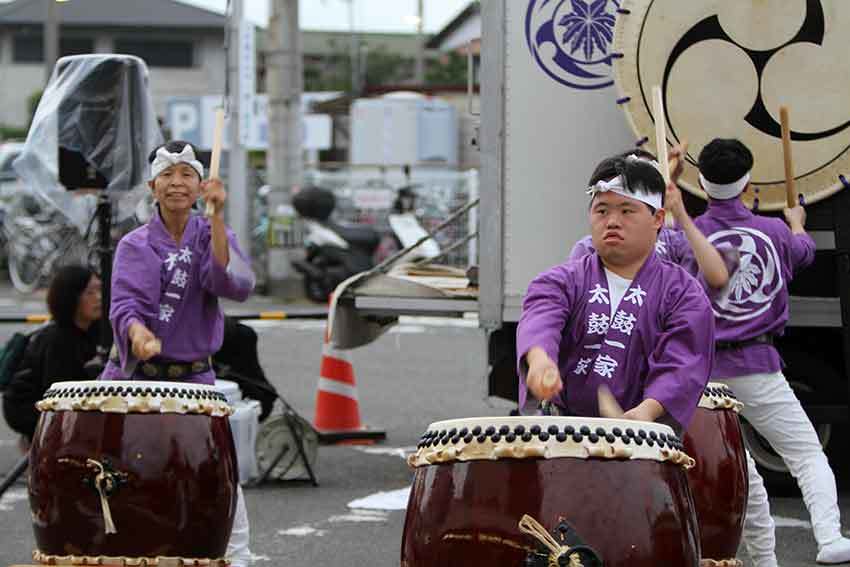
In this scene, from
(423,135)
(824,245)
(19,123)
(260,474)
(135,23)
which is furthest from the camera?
(19,123)

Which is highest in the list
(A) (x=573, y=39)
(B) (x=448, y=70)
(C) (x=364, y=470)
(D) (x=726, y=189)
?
(B) (x=448, y=70)

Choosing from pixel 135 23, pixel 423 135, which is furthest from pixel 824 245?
pixel 135 23

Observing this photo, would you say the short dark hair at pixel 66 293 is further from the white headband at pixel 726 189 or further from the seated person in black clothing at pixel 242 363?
the white headband at pixel 726 189

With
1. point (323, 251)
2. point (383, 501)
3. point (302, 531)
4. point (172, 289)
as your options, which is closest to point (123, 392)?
point (172, 289)

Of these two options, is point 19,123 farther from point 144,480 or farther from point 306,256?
point 144,480

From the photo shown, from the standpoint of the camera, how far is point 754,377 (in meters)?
6.88

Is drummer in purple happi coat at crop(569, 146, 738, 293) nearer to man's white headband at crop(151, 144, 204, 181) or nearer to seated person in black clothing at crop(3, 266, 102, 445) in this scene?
man's white headband at crop(151, 144, 204, 181)

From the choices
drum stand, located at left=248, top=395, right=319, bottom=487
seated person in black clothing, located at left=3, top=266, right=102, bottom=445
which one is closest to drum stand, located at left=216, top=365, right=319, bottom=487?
drum stand, located at left=248, top=395, right=319, bottom=487

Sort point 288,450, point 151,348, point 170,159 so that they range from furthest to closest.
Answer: point 288,450, point 170,159, point 151,348

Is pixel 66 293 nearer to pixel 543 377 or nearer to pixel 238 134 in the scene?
pixel 543 377

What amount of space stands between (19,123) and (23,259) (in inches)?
1592

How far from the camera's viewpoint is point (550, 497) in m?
4.07

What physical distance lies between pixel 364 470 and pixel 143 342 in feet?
14.1

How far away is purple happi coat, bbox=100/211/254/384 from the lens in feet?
20.4
